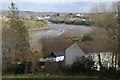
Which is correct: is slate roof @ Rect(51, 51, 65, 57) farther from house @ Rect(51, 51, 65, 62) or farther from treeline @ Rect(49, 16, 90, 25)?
treeline @ Rect(49, 16, 90, 25)

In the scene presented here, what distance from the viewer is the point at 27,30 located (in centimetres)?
624

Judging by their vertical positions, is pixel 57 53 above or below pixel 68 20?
below

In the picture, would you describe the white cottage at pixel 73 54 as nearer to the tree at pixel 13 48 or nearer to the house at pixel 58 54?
the house at pixel 58 54

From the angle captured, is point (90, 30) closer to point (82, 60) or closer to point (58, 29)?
point (58, 29)

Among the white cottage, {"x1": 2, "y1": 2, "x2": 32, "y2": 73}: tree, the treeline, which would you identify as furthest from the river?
the white cottage

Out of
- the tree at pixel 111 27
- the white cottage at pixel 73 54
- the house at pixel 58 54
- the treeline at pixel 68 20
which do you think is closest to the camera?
the tree at pixel 111 27

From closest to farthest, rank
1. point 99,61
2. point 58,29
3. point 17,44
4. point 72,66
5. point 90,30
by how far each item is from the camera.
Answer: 1. point 72,66
2. point 99,61
3. point 17,44
4. point 90,30
5. point 58,29

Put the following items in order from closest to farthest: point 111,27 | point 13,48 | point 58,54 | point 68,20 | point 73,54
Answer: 1. point 111,27
2. point 73,54
3. point 13,48
4. point 58,54
5. point 68,20

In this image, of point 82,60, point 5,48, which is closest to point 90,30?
point 82,60

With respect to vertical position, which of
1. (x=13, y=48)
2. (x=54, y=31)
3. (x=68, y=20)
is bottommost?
(x=13, y=48)

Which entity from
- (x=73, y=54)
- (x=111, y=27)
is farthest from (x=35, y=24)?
(x=111, y=27)

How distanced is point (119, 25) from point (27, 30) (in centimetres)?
411

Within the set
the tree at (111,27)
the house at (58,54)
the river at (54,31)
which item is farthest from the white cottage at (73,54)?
the river at (54,31)

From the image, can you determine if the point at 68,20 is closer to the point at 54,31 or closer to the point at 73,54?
the point at 54,31
